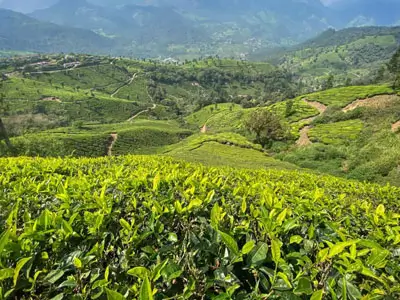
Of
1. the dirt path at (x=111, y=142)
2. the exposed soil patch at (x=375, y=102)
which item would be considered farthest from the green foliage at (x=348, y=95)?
the dirt path at (x=111, y=142)

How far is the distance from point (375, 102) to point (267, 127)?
949 inches

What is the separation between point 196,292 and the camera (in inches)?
76.2

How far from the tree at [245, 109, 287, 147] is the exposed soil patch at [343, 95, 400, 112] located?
17856 millimetres

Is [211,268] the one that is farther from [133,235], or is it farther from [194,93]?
[194,93]

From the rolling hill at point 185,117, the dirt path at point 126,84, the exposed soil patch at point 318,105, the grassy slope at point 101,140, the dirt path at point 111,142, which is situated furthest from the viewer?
the dirt path at point 126,84

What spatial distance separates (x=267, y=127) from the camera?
54250 millimetres

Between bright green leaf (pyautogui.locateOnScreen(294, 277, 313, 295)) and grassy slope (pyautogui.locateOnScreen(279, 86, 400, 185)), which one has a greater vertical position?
bright green leaf (pyautogui.locateOnScreen(294, 277, 313, 295))

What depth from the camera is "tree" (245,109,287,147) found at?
53500 mm

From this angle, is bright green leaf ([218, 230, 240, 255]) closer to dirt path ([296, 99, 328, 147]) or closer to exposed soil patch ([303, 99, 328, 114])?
dirt path ([296, 99, 328, 147])

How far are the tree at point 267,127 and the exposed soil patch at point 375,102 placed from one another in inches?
703

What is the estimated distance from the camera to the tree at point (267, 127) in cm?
5350

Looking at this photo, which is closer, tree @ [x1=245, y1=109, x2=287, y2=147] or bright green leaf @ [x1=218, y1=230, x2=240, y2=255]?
bright green leaf @ [x1=218, y1=230, x2=240, y2=255]

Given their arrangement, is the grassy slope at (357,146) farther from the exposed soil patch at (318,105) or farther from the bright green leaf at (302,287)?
the bright green leaf at (302,287)

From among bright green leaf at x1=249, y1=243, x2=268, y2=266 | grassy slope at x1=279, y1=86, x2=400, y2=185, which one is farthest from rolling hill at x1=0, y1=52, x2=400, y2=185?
bright green leaf at x1=249, y1=243, x2=268, y2=266
